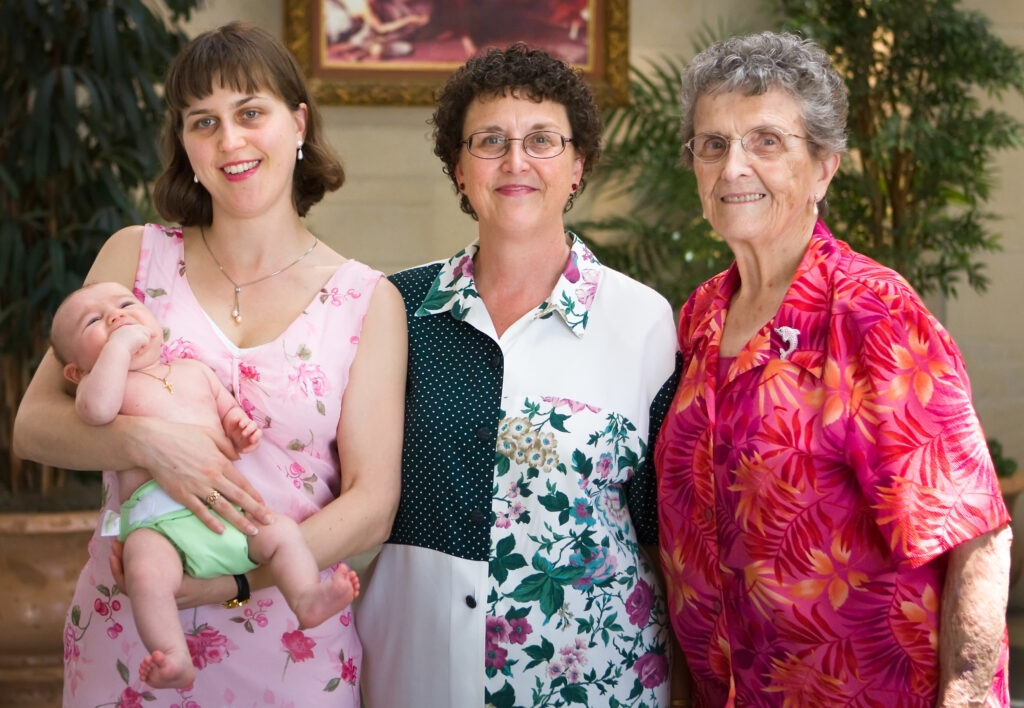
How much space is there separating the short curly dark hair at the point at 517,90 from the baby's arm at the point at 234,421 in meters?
0.64

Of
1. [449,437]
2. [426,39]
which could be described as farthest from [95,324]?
[426,39]

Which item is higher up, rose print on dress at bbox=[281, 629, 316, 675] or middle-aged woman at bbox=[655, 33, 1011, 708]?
middle-aged woman at bbox=[655, 33, 1011, 708]

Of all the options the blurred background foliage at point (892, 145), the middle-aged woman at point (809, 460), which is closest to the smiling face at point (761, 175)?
the middle-aged woman at point (809, 460)

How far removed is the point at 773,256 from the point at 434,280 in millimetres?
656

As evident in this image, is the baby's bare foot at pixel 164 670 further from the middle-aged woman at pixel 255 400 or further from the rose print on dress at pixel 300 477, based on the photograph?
the rose print on dress at pixel 300 477

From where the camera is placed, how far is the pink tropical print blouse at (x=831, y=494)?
4.93ft

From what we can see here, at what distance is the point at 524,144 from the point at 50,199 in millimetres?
1968

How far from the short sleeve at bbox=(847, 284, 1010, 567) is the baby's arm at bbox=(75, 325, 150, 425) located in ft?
3.71

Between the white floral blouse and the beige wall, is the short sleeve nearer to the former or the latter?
the white floral blouse

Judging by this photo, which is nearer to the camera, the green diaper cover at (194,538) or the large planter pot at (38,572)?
the green diaper cover at (194,538)

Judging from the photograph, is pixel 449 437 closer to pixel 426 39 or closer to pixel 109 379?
pixel 109 379

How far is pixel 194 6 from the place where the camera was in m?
3.44

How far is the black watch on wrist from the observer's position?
1.68 meters

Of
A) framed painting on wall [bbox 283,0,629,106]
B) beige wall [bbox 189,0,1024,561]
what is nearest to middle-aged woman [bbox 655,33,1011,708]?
framed painting on wall [bbox 283,0,629,106]
